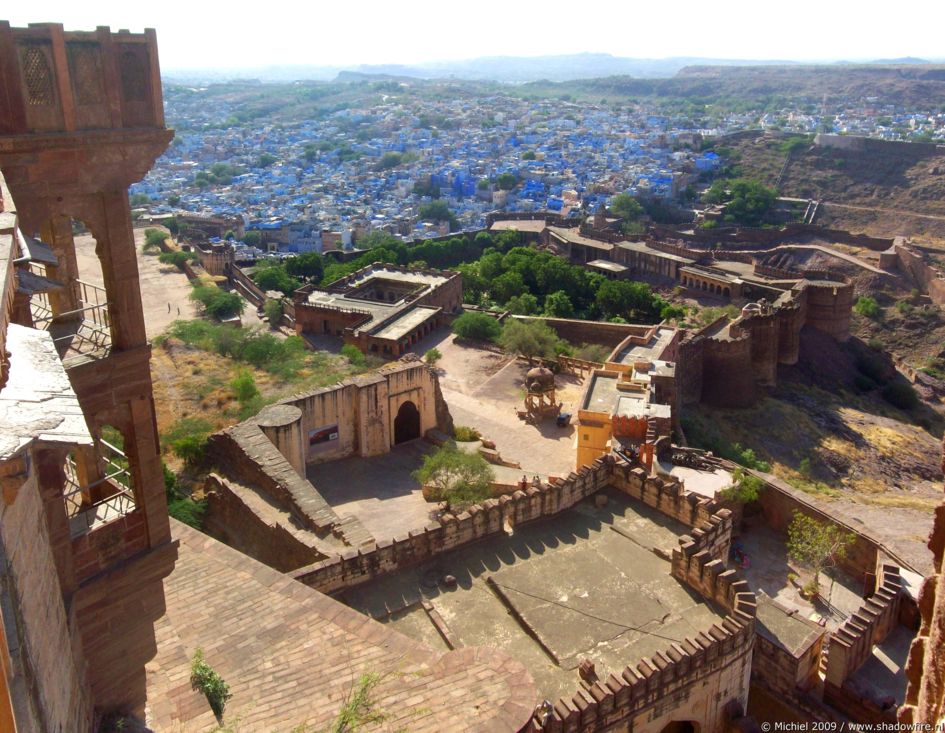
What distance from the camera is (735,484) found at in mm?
19125

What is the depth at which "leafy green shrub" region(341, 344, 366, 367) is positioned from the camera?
29.9 meters

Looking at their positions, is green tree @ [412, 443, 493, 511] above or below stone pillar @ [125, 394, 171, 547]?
below

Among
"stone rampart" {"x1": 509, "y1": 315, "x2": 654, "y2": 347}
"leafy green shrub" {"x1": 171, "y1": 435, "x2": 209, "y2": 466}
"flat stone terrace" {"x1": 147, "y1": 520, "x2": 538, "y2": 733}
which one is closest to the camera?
"flat stone terrace" {"x1": 147, "y1": 520, "x2": 538, "y2": 733}

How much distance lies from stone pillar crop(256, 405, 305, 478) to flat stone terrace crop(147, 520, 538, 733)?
618cm

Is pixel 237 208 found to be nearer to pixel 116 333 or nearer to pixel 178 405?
pixel 178 405

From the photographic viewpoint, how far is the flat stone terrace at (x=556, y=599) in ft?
Result: 34.5

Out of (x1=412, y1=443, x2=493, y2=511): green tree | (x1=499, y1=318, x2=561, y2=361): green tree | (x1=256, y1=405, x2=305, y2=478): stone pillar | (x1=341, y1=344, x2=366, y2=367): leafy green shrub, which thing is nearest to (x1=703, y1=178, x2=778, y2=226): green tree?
(x1=499, y1=318, x2=561, y2=361): green tree

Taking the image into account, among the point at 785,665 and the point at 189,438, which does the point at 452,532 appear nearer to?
the point at 785,665

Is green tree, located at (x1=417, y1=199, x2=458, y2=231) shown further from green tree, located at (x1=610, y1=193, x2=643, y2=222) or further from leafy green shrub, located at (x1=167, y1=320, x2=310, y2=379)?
leafy green shrub, located at (x1=167, y1=320, x2=310, y2=379)

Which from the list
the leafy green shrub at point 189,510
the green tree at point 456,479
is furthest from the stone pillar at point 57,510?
the green tree at point 456,479

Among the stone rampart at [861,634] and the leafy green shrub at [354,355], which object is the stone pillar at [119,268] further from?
the leafy green shrub at [354,355]

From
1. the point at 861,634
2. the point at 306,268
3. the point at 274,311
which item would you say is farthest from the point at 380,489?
the point at 306,268

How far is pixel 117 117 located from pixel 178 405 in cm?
1657

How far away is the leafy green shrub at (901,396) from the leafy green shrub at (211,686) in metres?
35.5
